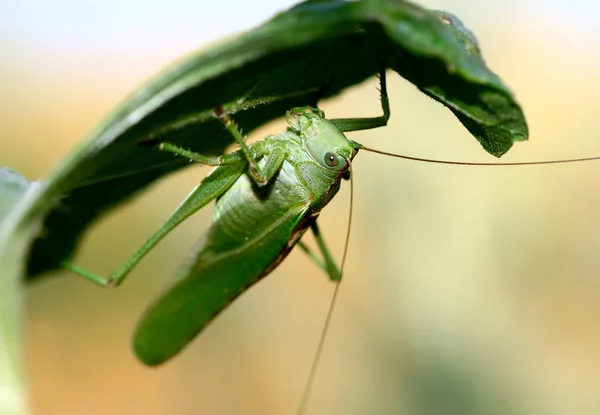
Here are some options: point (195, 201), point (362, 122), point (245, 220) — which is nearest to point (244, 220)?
point (245, 220)

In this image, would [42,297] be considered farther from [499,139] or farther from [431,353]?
[499,139]

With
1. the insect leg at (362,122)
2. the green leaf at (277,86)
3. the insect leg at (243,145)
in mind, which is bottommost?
the green leaf at (277,86)

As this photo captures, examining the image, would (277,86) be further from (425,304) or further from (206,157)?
(425,304)

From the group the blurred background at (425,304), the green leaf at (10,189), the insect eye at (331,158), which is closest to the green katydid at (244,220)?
the insect eye at (331,158)

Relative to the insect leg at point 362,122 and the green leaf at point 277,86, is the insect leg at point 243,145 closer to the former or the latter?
the green leaf at point 277,86

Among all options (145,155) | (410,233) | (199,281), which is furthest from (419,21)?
(410,233)

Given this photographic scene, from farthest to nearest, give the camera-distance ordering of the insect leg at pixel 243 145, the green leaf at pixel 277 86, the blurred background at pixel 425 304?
the blurred background at pixel 425 304, the insect leg at pixel 243 145, the green leaf at pixel 277 86

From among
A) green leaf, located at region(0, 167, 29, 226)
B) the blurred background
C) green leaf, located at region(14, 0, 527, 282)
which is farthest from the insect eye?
the blurred background

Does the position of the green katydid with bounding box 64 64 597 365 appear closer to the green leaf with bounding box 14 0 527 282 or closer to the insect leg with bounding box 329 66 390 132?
the insect leg with bounding box 329 66 390 132
